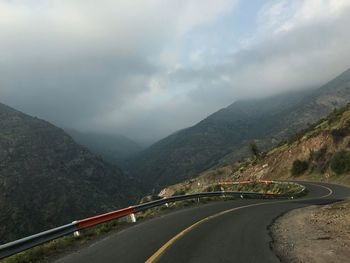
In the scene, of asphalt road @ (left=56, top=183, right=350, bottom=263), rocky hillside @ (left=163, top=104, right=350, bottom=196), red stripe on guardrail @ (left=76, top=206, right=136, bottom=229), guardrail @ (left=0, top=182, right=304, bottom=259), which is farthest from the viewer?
rocky hillside @ (left=163, top=104, right=350, bottom=196)

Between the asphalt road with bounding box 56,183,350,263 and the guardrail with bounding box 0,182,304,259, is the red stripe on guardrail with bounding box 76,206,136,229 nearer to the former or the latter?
the guardrail with bounding box 0,182,304,259

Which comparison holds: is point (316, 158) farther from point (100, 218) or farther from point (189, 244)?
point (189, 244)

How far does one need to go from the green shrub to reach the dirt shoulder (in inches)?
1748

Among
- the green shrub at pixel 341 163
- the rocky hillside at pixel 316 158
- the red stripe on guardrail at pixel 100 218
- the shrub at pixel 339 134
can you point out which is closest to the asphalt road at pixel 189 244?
the red stripe on guardrail at pixel 100 218

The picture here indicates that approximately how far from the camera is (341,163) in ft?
213

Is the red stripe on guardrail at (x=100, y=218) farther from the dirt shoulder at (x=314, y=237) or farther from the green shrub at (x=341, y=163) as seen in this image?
the green shrub at (x=341, y=163)

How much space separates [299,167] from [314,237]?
70940 mm

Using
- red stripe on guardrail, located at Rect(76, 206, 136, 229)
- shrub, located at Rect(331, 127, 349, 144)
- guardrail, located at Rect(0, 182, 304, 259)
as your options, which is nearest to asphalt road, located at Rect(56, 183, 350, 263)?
guardrail, located at Rect(0, 182, 304, 259)

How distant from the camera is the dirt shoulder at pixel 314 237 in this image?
1163 cm

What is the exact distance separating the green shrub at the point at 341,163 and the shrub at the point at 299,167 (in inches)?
600

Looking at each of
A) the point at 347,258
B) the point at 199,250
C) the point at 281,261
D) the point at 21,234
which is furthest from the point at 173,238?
the point at 21,234

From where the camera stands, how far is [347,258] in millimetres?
11070

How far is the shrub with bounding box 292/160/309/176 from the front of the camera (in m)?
82.9

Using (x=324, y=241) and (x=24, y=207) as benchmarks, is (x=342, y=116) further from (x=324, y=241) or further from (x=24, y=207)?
(x=24, y=207)
